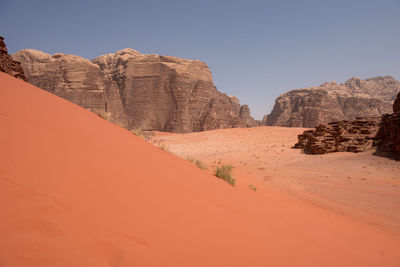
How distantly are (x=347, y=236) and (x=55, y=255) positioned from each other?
117 inches

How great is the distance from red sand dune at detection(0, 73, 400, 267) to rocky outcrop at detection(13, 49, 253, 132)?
2824cm

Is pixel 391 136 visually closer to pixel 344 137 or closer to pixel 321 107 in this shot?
pixel 344 137

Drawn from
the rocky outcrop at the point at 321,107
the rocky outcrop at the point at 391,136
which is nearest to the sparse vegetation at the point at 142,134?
the rocky outcrop at the point at 391,136

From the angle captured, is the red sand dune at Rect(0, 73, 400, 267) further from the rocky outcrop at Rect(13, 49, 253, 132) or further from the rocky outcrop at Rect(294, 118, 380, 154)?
the rocky outcrop at Rect(13, 49, 253, 132)

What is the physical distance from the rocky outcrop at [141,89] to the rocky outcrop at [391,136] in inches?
864

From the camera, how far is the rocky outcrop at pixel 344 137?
10188 millimetres

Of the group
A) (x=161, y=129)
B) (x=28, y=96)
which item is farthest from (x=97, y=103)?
(x=28, y=96)

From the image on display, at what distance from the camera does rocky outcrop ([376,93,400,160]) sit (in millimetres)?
7930

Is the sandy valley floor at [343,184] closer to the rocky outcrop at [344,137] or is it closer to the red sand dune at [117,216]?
the rocky outcrop at [344,137]

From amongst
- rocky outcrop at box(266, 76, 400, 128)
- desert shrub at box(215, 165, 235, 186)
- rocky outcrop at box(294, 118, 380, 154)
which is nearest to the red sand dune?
desert shrub at box(215, 165, 235, 186)

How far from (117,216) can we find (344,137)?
12.4 metres

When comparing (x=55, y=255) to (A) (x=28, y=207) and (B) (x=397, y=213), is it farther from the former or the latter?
(B) (x=397, y=213)

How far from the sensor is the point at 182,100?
32.9 metres

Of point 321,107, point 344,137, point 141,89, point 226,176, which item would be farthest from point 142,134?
point 321,107
